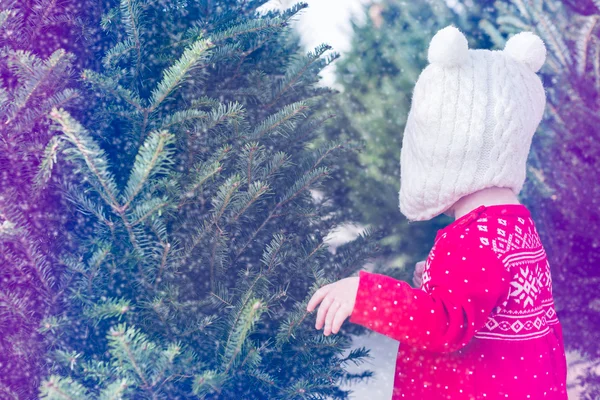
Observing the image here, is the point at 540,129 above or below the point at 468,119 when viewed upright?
below

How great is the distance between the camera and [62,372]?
1067 millimetres

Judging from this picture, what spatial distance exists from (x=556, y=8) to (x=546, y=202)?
43.5 inches

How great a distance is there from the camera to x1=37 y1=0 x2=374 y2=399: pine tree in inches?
41.0

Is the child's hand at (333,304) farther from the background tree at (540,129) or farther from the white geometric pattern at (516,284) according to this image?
the background tree at (540,129)

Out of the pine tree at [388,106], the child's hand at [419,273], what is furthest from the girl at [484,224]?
the pine tree at [388,106]

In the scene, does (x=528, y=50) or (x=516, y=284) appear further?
(x=528, y=50)

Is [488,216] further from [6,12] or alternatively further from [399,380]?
[6,12]

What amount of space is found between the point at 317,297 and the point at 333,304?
51 mm

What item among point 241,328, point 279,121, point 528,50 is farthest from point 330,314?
point 528,50

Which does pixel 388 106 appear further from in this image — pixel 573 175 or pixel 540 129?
pixel 573 175

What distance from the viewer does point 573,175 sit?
2533mm

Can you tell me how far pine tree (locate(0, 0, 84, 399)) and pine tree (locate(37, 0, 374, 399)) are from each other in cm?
4

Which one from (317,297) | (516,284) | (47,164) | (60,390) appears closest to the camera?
(60,390)

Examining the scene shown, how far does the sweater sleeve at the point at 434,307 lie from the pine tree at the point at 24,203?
72cm
